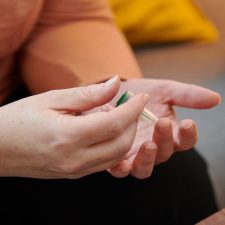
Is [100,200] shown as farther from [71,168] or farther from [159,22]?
[159,22]

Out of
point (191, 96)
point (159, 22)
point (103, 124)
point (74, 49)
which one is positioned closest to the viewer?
point (103, 124)

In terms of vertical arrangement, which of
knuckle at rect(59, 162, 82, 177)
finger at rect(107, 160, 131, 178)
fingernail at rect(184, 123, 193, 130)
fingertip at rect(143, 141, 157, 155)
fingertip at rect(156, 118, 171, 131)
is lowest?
finger at rect(107, 160, 131, 178)

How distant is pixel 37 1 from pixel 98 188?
0.30 metres

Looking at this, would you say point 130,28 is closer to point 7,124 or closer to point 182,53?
point 182,53

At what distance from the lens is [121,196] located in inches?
24.0

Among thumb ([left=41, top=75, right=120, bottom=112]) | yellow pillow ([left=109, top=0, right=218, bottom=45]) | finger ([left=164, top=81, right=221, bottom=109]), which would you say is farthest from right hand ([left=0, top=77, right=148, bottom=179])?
yellow pillow ([left=109, top=0, right=218, bottom=45])

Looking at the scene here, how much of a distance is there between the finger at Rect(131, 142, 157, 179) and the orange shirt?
0.20 metres

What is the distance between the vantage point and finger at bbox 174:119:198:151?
0.51m

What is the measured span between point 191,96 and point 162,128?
10 cm

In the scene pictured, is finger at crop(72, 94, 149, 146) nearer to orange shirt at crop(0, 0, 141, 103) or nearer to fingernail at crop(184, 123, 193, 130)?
fingernail at crop(184, 123, 193, 130)

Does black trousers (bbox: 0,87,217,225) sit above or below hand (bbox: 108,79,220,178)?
below

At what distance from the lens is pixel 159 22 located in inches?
39.5

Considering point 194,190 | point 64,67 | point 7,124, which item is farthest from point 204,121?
point 7,124

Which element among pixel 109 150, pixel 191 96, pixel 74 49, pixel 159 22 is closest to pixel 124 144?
pixel 109 150
